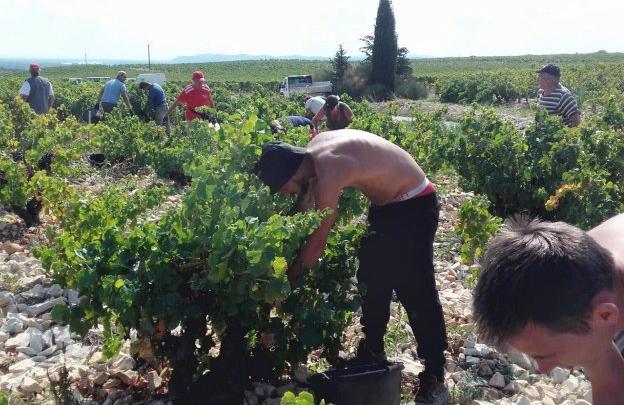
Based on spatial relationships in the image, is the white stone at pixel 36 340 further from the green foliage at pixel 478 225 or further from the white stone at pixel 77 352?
the green foliage at pixel 478 225

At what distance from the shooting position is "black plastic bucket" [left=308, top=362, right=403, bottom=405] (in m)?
3.05

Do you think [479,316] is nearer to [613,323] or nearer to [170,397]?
[613,323]

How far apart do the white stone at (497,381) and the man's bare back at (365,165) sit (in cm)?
127

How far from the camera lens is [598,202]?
5488 mm

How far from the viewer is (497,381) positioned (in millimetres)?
3812

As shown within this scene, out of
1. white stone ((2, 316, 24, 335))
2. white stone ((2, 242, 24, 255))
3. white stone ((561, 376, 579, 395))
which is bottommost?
white stone ((561, 376, 579, 395))

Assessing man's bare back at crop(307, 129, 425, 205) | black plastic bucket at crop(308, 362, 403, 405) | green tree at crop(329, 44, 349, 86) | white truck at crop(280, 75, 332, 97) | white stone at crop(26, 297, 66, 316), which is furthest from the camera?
green tree at crop(329, 44, 349, 86)

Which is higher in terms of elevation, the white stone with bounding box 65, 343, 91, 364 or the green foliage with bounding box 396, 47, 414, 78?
the green foliage with bounding box 396, 47, 414, 78

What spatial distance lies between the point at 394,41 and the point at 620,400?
33.1 meters

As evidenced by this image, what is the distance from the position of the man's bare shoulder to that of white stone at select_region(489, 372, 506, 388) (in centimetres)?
179

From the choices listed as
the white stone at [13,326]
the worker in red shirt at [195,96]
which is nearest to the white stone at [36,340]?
the white stone at [13,326]

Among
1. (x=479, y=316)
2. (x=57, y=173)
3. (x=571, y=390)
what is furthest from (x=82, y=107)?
(x=479, y=316)

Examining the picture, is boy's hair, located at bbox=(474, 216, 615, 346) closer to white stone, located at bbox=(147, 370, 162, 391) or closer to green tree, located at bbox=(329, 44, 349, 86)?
white stone, located at bbox=(147, 370, 162, 391)

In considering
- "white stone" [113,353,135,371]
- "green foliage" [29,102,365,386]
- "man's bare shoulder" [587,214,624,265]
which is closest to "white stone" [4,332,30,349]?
"white stone" [113,353,135,371]
